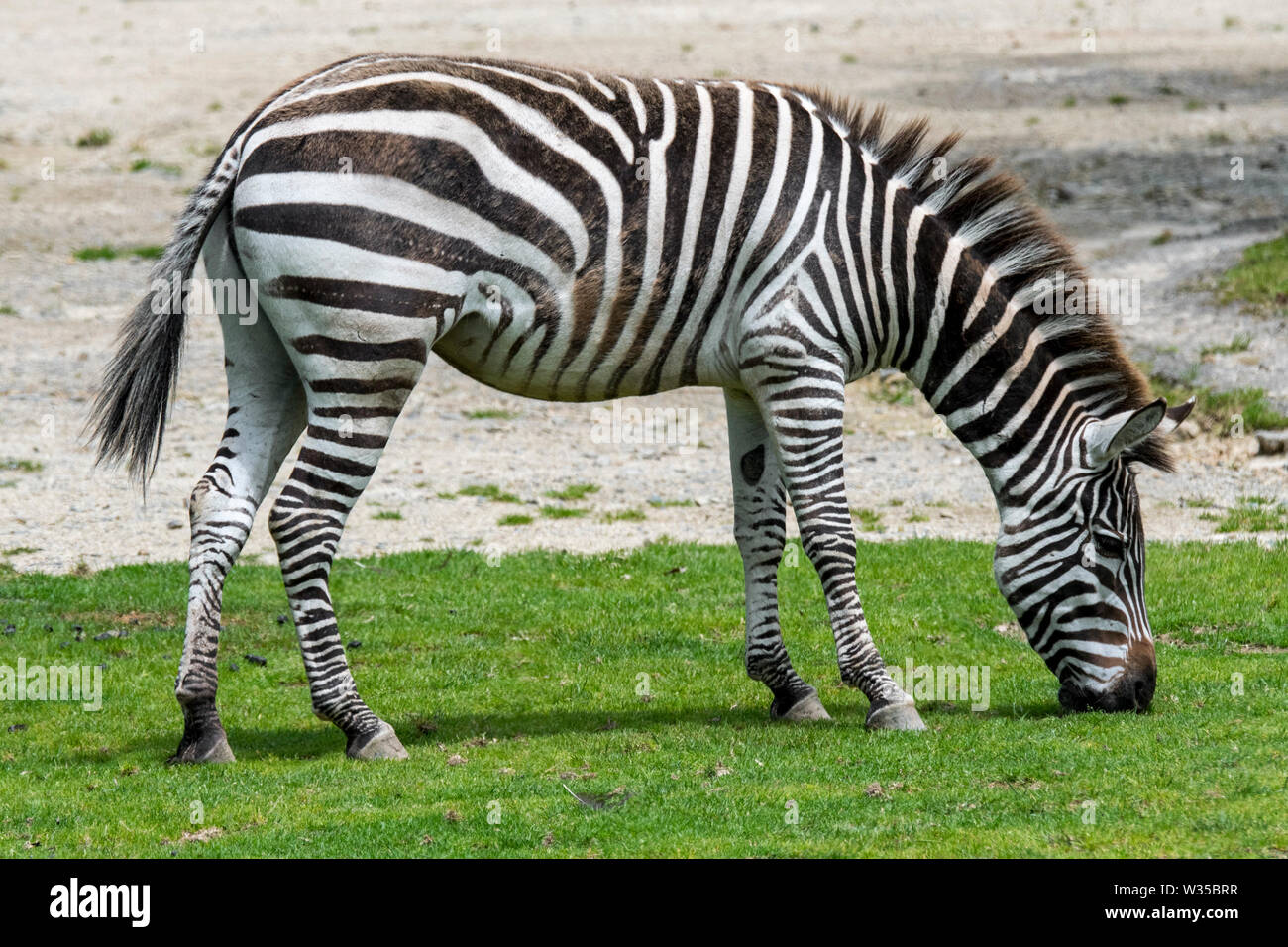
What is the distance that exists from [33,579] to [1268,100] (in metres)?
29.1

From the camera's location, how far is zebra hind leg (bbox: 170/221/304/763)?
805cm

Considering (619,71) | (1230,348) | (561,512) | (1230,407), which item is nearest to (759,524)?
(561,512)

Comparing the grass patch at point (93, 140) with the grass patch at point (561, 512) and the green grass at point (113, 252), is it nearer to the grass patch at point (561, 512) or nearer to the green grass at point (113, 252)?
the green grass at point (113, 252)

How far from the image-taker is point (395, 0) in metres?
44.5

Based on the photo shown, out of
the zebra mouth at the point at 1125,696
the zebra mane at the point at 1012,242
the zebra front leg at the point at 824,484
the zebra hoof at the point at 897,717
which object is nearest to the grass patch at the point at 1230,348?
the zebra mane at the point at 1012,242

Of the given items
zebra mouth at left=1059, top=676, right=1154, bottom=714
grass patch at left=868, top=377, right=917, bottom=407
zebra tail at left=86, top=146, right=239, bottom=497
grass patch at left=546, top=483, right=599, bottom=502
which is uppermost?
grass patch at left=868, top=377, right=917, bottom=407

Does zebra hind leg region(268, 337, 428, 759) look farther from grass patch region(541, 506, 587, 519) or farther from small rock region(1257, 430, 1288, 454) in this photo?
small rock region(1257, 430, 1288, 454)

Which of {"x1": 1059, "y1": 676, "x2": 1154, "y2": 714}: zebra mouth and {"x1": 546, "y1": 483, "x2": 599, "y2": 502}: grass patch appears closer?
{"x1": 1059, "y1": 676, "x2": 1154, "y2": 714}: zebra mouth

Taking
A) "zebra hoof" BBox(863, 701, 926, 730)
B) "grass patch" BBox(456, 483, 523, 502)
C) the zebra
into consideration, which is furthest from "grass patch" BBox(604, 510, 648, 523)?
"zebra hoof" BBox(863, 701, 926, 730)

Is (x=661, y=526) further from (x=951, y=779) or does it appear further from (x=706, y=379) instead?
(x=951, y=779)

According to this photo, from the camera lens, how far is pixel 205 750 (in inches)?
319

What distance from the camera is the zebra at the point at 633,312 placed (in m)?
7.72

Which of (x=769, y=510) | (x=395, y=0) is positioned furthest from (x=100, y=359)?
(x=395, y=0)

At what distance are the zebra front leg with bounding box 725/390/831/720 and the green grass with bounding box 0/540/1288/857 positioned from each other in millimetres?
442
